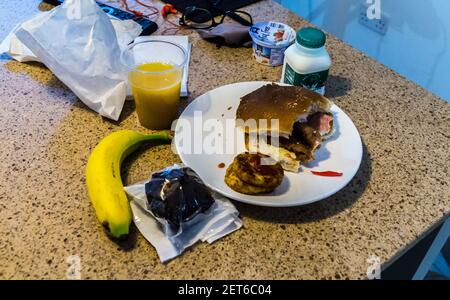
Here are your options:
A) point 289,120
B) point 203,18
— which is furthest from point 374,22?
point 289,120

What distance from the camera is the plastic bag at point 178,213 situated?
664 mm

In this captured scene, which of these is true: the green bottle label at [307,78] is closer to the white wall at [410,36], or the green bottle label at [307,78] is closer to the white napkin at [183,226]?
the white napkin at [183,226]

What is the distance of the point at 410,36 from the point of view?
1.85m

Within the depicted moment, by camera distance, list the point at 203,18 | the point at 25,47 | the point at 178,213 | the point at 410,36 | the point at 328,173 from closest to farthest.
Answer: the point at 178,213 < the point at 328,173 < the point at 25,47 < the point at 203,18 < the point at 410,36

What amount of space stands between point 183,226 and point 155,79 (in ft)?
1.10

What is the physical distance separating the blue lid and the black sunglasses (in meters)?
0.14

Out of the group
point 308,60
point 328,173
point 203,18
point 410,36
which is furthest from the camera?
point 410,36

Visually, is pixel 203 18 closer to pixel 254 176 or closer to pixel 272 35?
pixel 272 35

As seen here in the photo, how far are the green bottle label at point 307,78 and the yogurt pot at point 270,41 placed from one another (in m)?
0.14

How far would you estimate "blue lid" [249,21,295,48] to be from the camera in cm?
107

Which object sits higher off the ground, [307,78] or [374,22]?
[307,78]

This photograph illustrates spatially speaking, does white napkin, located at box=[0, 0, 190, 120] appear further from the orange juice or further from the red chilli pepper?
the red chilli pepper

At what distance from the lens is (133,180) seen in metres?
0.78
